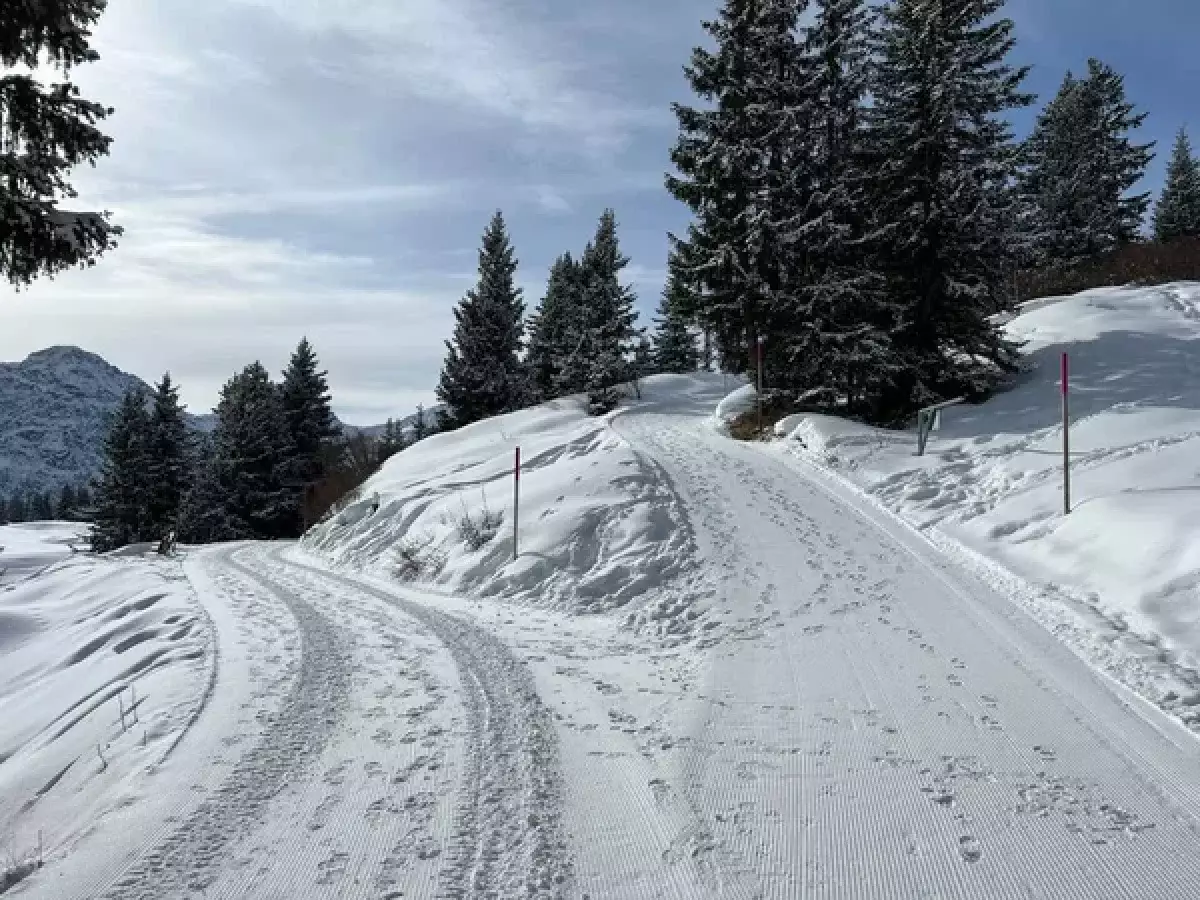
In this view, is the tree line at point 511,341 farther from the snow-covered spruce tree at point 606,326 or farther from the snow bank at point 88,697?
the snow bank at point 88,697

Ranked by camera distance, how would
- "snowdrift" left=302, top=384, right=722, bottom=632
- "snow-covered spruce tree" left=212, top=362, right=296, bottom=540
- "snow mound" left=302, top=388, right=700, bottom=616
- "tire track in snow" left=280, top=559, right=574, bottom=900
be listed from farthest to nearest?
"snow-covered spruce tree" left=212, top=362, right=296, bottom=540 < "snow mound" left=302, top=388, right=700, bottom=616 < "snowdrift" left=302, top=384, right=722, bottom=632 < "tire track in snow" left=280, top=559, right=574, bottom=900

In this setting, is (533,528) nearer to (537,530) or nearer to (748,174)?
(537,530)

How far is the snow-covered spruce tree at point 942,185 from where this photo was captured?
19.1 meters

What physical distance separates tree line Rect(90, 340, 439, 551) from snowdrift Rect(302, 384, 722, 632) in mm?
19900

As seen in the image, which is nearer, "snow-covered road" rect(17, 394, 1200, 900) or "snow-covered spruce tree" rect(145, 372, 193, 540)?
"snow-covered road" rect(17, 394, 1200, 900)

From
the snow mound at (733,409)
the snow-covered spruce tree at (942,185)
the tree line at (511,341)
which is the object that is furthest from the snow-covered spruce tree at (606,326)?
the snow-covered spruce tree at (942,185)

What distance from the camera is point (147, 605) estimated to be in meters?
12.1

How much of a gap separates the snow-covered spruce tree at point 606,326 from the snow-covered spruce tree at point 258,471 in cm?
1819

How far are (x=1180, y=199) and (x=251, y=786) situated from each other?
58.6 meters

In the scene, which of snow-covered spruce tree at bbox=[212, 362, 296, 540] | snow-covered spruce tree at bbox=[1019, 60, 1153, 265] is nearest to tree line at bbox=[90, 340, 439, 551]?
snow-covered spruce tree at bbox=[212, 362, 296, 540]

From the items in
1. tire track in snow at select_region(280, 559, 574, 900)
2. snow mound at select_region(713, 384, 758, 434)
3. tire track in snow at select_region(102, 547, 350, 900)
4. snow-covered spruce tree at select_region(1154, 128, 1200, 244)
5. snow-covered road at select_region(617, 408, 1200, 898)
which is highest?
snow-covered spruce tree at select_region(1154, 128, 1200, 244)

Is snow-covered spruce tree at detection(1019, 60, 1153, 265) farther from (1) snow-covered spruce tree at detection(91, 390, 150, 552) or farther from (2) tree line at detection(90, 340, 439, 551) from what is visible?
(1) snow-covered spruce tree at detection(91, 390, 150, 552)

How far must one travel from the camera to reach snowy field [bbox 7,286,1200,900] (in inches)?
154

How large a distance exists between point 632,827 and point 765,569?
267 inches
